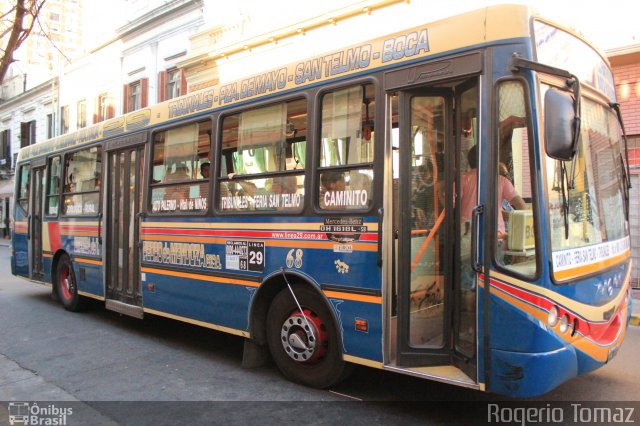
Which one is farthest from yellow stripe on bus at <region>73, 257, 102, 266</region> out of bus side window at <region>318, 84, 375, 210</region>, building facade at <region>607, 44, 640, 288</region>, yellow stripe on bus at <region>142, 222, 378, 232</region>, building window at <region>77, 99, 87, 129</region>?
building window at <region>77, 99, 87, 129</region>

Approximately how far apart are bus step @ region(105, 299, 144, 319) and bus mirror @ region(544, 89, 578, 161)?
5462 mm

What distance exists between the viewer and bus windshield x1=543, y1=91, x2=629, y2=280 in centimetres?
358

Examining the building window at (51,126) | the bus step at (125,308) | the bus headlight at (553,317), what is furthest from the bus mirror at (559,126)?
the building window at (51,126)

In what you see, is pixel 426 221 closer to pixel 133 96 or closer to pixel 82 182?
pixel 82 182

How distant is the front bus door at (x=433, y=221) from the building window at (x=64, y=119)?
92.2 feet

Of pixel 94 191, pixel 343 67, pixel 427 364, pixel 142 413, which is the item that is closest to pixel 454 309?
pixel 427 364

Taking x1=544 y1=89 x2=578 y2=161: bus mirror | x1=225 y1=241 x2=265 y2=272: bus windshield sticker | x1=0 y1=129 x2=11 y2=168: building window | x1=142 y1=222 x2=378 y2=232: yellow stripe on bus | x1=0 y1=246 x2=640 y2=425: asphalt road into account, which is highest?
x1=0 y1=129 x2=11 y2=168: building window

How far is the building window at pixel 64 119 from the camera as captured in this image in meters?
28.2

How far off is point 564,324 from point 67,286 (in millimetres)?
8046

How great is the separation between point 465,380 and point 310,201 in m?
1.98

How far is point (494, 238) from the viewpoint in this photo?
359 cm

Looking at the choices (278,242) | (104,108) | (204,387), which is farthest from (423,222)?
(104,108)

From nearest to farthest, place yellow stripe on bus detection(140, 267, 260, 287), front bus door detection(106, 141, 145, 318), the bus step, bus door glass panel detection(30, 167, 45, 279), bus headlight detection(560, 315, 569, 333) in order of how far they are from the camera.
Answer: bus headlight detection(560, 315, 569, 333), yellow stripe on bus detection(140, 267, 260, 287), the bus step, front bus door detection(106, 141, 145, 318), bus door glass panel detection(30, 167, 45, 279)

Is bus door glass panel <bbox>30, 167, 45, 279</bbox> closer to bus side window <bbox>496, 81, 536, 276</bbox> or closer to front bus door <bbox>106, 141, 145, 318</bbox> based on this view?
front bus door <bbox>106, 141, 145, 318</bbox>
